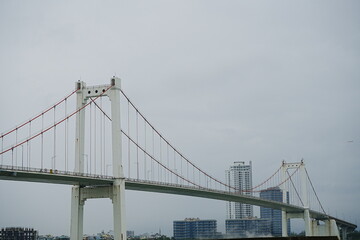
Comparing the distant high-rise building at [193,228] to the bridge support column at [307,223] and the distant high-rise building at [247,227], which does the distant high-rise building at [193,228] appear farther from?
the bridge support column at [307,223]

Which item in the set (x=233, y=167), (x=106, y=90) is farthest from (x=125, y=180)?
(x=233, y=167)

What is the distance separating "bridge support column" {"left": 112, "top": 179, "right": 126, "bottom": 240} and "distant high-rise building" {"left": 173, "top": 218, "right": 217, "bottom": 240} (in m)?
118

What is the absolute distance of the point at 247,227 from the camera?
562ft

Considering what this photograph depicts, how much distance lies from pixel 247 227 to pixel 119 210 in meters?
135

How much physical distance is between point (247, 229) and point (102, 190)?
132 meters

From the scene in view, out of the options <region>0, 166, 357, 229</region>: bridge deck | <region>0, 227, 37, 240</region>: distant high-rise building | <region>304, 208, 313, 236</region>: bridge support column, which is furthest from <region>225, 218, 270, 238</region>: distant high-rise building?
<region>0, 166, 357, 229</region>: bridge deck

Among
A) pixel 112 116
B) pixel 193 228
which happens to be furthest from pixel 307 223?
pixel 193 228

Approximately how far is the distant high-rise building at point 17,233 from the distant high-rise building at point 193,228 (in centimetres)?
3973

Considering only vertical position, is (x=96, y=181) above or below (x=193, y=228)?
above

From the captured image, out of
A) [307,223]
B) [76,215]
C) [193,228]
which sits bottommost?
[193,228]

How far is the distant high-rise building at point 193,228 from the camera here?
15800cm

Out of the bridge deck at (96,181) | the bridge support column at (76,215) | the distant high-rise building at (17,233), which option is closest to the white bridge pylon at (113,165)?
the bridge support column at (76,215)

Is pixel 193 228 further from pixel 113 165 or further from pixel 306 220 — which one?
pixel 113 165

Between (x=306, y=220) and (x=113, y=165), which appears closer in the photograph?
(x=113, y=165)
